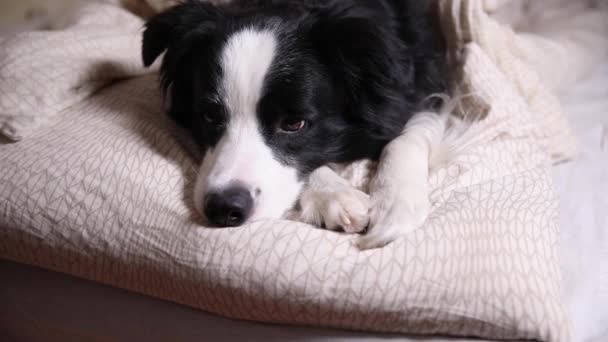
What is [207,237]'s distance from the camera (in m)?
1.36

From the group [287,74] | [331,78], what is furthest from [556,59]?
[287,74]

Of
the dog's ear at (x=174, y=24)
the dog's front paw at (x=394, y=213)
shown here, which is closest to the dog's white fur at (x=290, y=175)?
the dog's front paw at (x=394, y=213)

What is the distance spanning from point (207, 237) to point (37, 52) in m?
1.14

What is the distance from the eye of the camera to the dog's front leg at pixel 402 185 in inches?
52.8

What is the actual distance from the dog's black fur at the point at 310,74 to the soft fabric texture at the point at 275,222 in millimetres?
189

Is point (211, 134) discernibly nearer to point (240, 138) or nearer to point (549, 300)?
point (240, 138)

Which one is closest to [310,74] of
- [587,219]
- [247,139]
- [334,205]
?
[247,139]

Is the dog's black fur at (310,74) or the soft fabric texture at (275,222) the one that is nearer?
the soft fabric texture at (275,222)

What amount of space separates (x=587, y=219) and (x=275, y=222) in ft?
3.44

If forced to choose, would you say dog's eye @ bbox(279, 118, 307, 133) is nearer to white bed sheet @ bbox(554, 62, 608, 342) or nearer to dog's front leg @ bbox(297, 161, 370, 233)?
dog's front leg @ bbox(297, 161, 370, 233)

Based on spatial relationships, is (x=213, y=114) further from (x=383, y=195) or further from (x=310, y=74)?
(x=383, y=195)

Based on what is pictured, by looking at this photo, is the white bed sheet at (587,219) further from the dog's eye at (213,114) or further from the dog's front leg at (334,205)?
the dog's eye at (213,114)

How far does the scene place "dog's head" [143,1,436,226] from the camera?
1539mm

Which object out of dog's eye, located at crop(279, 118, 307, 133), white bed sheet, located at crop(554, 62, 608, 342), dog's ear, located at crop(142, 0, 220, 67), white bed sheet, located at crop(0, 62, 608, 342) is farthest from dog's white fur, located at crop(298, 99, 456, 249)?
dog's ear, located at crop(142, 0, 220, 67)
